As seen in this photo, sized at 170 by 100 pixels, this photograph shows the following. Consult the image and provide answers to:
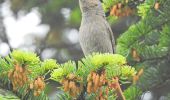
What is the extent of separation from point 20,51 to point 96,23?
1.74 m

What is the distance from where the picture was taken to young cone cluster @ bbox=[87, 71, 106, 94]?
6.36ft

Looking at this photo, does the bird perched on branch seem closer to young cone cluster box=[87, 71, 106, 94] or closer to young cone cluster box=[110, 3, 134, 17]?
young cone cluster box=[110, 3, 134, 17]

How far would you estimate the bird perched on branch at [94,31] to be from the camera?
347 centimetres

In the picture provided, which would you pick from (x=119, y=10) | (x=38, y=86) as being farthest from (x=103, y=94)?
(x=119, y=10)

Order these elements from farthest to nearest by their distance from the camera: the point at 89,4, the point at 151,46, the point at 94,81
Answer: the point at 89,4 < the point at 151,46 < the point at 94,81

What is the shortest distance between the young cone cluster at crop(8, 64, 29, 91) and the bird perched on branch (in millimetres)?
1493

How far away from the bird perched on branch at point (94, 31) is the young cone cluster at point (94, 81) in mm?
1480

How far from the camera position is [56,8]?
19.7ft

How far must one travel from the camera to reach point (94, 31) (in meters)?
3.53

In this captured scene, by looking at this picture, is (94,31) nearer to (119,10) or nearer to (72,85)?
(119,10)

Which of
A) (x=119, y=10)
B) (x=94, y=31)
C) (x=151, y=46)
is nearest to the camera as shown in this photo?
(x=151, y=46)

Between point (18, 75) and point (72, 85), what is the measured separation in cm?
24

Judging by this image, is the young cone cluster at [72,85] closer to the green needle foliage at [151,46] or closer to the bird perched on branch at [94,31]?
the green needle foliage at [151,46]

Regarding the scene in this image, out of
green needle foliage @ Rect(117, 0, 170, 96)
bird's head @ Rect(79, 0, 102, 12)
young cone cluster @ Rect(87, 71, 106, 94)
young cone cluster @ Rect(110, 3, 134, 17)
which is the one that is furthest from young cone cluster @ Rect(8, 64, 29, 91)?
bird's head @ Rect(79, 0, 102, 12)
